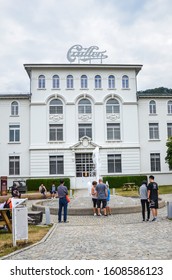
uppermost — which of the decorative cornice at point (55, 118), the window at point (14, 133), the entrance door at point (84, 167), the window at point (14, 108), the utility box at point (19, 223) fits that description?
the window at point (14, 108)

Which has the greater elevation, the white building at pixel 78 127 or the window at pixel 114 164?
the white building at pixel 78 127

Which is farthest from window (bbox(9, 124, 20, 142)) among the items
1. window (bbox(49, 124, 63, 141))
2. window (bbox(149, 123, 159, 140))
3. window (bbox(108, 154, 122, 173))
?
window (bbox(149, 123, 159, 140))

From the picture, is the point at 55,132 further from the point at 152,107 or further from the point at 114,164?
the point at 152,107

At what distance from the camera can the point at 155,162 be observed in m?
44.7

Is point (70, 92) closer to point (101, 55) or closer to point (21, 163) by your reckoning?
point (101, 55)

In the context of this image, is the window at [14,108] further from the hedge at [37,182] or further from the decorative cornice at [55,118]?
the hedge at [37,182]

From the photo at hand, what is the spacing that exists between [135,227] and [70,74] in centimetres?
3371

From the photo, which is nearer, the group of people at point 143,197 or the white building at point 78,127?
the group of people at point 143,197

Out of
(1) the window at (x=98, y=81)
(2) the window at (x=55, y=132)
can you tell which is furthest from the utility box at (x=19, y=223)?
(1) the window at (x=98, y=81)

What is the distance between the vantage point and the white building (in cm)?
4297

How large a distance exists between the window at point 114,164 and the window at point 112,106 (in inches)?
221

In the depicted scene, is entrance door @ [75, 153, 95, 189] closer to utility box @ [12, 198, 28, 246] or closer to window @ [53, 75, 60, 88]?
window @ [53, 75, 60, 88]

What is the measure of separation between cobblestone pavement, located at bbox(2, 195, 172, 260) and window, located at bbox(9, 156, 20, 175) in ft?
97.5

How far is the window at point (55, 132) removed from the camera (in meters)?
43.5
